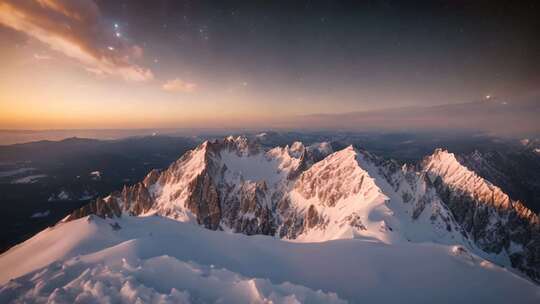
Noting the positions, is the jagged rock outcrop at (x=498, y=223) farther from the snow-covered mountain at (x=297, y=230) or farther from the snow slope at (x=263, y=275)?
the snow slope at (x=263, y=275)

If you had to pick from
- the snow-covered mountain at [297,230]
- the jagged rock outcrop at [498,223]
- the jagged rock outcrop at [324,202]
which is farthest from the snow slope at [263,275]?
the jagged rock outcrop at [498,223]

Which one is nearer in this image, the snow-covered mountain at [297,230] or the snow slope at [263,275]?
the snow slope at [263,275]

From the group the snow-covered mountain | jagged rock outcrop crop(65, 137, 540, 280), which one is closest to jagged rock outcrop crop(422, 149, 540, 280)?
jagged rock outcrop crop(65, 137, 540, 280)

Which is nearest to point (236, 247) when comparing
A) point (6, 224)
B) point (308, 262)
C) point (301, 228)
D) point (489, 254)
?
point (308, 262)

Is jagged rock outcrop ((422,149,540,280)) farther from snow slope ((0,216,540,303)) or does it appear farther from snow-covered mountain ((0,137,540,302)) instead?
snow slope ((0,216,540,303))

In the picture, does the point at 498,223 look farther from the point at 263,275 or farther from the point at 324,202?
the point at 263,275

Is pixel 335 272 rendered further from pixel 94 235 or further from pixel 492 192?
pixel 492 192
